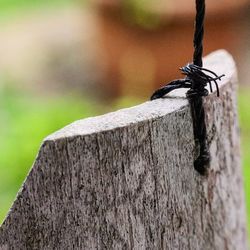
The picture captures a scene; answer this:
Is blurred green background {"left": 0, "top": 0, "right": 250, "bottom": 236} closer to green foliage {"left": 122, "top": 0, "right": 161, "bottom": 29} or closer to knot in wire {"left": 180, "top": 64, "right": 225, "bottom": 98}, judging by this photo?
green foliage {"left": 122, "top": 0, "right": 161, "bottom": 29}

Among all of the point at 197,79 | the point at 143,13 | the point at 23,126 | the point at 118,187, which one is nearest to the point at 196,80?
the point at 197,79

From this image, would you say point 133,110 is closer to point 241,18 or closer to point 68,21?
point 241,18

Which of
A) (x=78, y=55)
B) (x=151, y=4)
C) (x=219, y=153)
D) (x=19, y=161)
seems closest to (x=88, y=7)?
(x=78, y=55)

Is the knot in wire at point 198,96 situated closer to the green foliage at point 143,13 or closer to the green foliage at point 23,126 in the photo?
the green foliage at point 23,126

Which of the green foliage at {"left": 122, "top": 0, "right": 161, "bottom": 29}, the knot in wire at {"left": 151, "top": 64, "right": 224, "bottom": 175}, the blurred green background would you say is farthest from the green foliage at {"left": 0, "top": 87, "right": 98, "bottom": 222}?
the knot in wire at {"left": 151, "top": 64, "right": 224, "bottom": 175}

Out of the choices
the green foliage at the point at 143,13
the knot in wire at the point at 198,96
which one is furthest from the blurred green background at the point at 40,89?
the knot in wire at the point at 198,96
